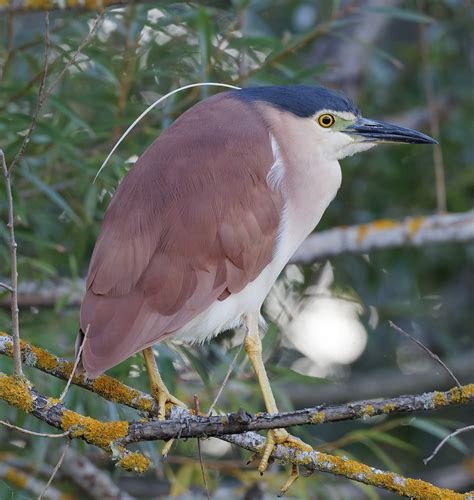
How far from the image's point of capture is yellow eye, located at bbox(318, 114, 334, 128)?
85.1 inches

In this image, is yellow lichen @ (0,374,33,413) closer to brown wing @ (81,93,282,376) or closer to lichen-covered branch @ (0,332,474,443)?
lichen-covered branch @ (0,332,474,443)

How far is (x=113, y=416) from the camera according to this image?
209 cm

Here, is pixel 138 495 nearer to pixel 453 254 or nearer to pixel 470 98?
pixel 453 254

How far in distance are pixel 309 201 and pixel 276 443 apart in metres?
0.61

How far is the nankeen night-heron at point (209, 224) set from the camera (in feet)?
5.85

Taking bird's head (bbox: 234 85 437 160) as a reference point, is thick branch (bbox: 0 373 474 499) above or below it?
below

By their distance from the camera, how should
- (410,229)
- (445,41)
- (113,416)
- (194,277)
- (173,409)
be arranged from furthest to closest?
(445,41), (410,229), (113,416), (194,277), (173,409)

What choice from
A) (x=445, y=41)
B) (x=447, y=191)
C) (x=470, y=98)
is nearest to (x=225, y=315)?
(x=447, y=191)

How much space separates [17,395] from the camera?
1.44 m

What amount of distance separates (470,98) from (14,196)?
1.93 meters

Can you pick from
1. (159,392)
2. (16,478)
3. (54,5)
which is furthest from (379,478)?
(54,5)

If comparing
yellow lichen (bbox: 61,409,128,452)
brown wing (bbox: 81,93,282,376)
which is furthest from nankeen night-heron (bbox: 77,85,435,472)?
yellow lichen (bbox: 61,409,128,452)

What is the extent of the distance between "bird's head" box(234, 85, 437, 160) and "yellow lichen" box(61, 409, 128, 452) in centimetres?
92

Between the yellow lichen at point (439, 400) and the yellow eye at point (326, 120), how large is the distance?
38.3 inches
